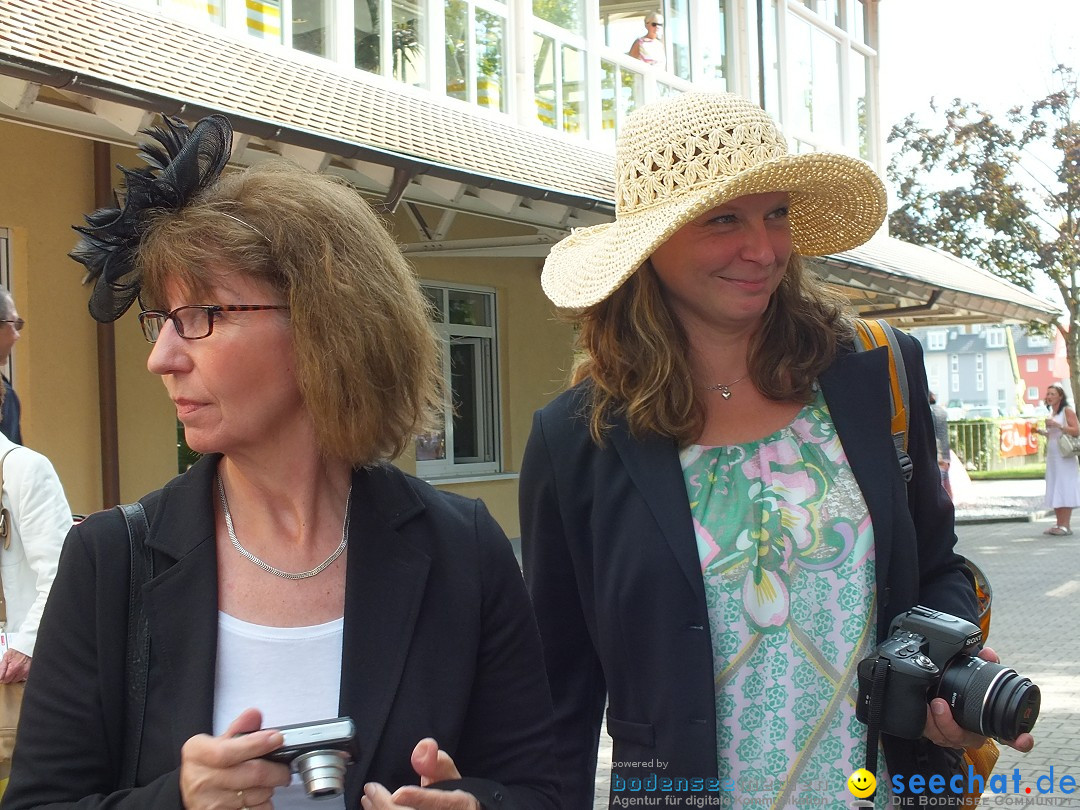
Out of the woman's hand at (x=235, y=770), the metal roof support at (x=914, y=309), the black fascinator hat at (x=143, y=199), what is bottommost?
the woman's hand at (x=235, y=770)

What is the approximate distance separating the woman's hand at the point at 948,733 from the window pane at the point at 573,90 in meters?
12.4

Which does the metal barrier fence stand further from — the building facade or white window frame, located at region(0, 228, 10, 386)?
white window frame, located at region(0, 228, 10, 386)

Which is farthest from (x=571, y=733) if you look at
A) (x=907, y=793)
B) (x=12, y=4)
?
(x=12, y=4)

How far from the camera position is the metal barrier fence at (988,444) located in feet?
116

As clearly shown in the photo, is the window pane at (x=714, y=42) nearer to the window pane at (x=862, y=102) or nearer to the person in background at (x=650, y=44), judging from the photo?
the person in background at (x=650, y=44)

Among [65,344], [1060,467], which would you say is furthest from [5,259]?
[1060,467]

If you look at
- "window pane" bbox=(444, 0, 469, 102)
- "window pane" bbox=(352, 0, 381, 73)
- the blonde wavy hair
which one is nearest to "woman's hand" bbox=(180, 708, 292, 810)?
the blonde wavy hair

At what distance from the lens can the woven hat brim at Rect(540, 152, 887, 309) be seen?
243 cm

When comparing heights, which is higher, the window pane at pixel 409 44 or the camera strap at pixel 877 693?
the window pane at pixel 409 44

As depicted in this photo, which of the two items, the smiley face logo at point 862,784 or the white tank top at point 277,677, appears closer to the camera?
the white tank top at point 277,677

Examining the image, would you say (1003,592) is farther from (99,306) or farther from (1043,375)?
(1043,375)

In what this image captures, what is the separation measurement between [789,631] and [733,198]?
0.89m

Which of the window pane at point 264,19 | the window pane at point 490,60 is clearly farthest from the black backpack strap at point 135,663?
the window pane at point 490,60

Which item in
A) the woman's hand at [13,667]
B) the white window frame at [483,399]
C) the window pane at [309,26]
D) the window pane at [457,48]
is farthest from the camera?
the white window frame at [483,399]
